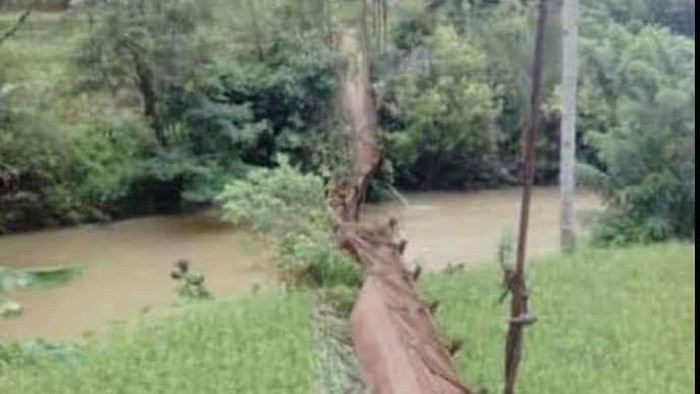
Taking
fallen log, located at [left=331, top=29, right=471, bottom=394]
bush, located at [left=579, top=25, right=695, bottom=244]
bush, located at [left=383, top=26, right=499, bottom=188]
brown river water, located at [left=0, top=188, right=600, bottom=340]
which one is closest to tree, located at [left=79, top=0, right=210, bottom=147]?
brown river water, located at [left=0, top=188, right=600, bottom=340]

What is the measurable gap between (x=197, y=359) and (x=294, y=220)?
170 centimetres

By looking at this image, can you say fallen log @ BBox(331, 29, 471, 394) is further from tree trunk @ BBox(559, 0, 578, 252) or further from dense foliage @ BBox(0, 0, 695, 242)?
dense foliage @ BBox(0, 0, 695, 242)

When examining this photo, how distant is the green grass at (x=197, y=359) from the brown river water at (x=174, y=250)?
38.4 inches

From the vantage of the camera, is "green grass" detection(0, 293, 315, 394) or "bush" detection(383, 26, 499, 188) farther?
"bush" detection(383, 26, 499, 188)

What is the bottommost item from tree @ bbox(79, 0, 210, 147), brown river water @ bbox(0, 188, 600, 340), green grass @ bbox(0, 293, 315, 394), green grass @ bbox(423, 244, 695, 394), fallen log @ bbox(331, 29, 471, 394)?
brown river water @ bbox(0, 188, 600, 340)

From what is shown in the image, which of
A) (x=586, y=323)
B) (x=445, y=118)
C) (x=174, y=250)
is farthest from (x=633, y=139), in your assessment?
(x=174, y=250)

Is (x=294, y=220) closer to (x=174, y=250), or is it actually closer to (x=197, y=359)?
(x=197, y=359)

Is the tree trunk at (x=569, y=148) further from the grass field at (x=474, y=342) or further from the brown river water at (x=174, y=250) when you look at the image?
the grass field at (x=474, y=342)

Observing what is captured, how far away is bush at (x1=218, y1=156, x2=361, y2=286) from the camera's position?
560 centimetres

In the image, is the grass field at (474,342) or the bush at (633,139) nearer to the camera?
the grass field at (474,342)

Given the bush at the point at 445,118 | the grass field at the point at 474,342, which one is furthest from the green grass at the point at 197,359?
the bush at the point at 445,118

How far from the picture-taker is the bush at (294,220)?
5602 millimetres

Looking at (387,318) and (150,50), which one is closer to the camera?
(387,318)

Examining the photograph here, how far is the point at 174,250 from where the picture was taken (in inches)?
312
